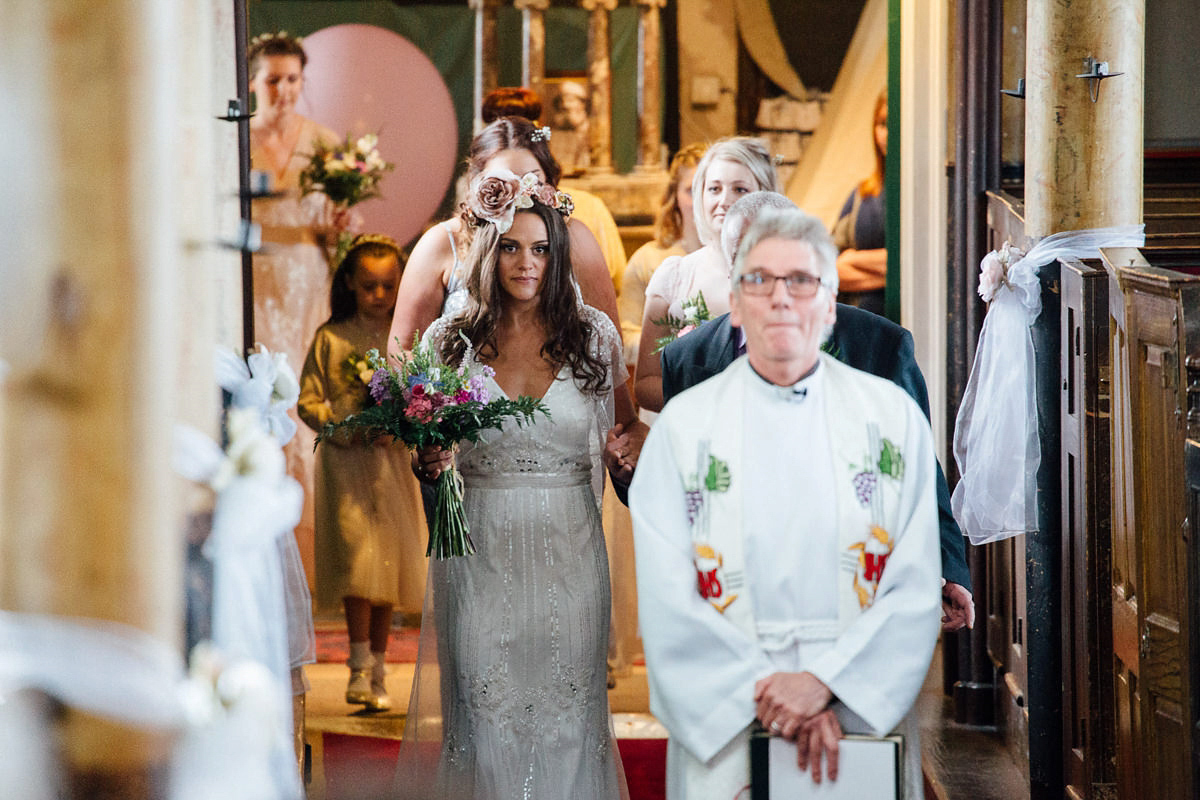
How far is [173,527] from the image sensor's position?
4.32ft

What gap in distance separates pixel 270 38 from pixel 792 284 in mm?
5381

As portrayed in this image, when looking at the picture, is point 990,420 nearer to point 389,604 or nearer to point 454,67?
point 389,604

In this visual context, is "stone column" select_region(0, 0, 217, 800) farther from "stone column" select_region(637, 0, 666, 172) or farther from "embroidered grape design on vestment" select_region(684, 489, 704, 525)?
"stone column" select_region(637, 0, 666, 172)

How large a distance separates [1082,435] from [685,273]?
1.30 metres

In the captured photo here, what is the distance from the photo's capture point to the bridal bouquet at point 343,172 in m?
6.84

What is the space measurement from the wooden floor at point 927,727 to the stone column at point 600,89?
295cm

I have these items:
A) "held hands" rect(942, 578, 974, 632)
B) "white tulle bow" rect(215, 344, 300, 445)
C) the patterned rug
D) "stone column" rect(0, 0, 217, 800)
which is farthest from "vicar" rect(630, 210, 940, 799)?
the patterned rug

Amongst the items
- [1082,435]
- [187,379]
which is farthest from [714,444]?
[1082,435]

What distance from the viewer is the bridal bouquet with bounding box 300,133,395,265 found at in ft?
22.4

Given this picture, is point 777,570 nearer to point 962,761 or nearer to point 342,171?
point 962,761

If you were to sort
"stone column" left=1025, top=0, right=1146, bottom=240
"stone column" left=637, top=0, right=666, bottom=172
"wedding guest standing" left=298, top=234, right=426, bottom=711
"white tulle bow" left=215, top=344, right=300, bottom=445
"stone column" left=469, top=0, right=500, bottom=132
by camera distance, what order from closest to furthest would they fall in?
"white tulle bow" left=215, top=344, right=300, bottom=445 < "stone column" left=1025, top=0, right=1146, bottom=240 < "wedding guest standing" left=298, top=234, right=426, bottom=711 < "stone column" left=469, top=0, right=500, bottom=132 < "stone column" left=637, top=0, right=666, bottom=172

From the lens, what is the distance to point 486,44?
24.9 feet

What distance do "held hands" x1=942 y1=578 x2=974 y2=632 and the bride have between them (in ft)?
3.50

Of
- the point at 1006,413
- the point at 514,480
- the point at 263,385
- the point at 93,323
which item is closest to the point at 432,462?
the point at 514,480
